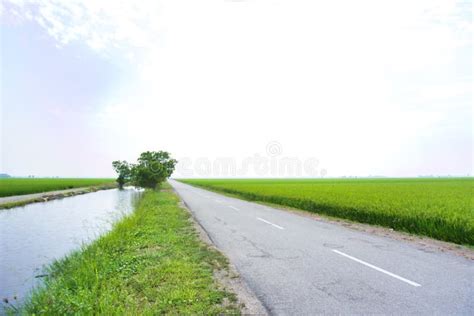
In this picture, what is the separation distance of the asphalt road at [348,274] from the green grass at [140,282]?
79 cm

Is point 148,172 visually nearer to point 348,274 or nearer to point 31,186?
point 31,186

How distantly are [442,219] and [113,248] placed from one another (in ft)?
35.4

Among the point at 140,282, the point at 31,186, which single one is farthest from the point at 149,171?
the point at 140,282

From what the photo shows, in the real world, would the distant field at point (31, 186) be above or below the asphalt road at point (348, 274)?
below

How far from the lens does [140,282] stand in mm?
5379

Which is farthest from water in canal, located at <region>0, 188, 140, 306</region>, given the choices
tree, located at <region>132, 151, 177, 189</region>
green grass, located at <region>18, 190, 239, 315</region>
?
tree, located at <region>132, 151, 177, 189</region>

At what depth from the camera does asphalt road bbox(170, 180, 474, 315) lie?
4.32 m

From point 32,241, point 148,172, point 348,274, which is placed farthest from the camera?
point 148,172

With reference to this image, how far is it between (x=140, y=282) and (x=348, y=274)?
396cm

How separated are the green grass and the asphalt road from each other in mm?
786

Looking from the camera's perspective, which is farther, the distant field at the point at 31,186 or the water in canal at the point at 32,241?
the distant field at the point at 31,186

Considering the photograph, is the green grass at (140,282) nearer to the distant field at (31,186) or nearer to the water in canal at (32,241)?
the water in canal at (32,241)

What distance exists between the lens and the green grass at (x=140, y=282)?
4395 mm

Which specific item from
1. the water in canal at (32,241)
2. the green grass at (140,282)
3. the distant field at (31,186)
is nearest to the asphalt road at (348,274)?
the green grass at (140,282)
